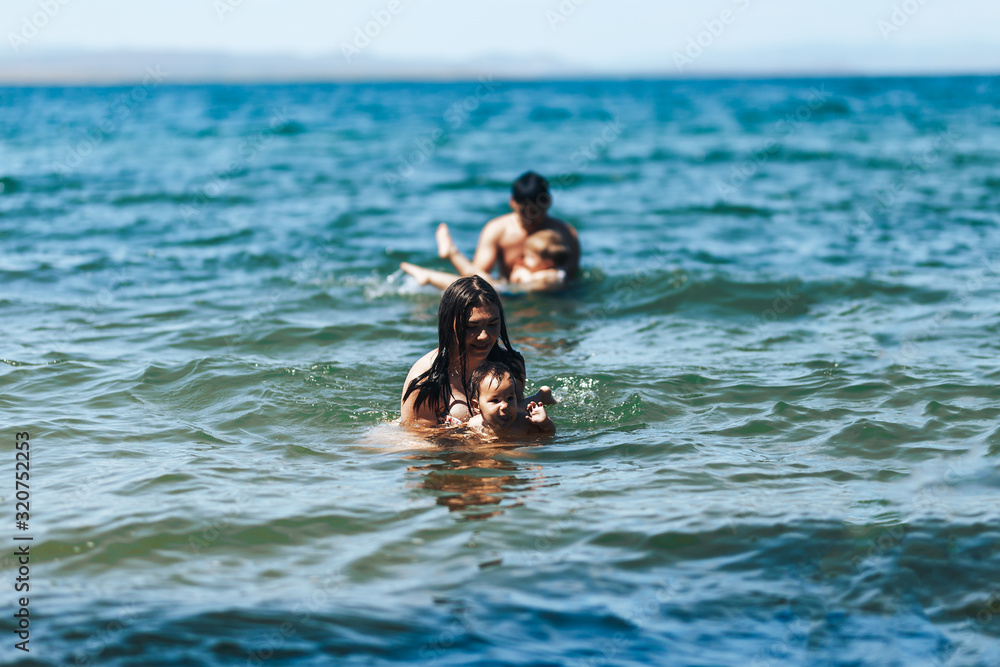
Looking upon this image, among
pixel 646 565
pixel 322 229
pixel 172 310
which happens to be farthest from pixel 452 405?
pixel 322 229

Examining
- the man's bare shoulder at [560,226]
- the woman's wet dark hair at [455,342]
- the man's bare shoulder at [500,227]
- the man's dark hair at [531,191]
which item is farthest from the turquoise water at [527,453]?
the man's dark hair at [531,191]

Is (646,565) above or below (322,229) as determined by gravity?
below

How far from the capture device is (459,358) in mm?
6109

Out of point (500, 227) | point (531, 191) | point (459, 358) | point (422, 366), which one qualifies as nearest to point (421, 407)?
point (422, 366)

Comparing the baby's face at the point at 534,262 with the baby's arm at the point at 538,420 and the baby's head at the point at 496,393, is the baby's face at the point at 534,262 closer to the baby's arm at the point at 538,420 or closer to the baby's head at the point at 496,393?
the baby's arm at the point at 538,420

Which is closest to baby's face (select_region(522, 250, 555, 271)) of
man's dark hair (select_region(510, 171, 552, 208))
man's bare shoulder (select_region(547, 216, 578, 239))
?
man's bare shoulder (select_region(547, 216, 578, 239))

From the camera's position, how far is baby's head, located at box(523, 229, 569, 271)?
36.0 feet

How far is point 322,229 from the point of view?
15.9 meters

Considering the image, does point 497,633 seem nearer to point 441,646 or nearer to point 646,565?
point 441,646

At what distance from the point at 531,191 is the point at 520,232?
29.0 inches

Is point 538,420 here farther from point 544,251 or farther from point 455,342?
point 544,251

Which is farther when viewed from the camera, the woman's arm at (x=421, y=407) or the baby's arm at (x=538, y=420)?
the woman's arm at (x=421, y=407)

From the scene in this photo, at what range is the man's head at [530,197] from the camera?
34.1ft

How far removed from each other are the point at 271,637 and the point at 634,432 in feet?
10.9
